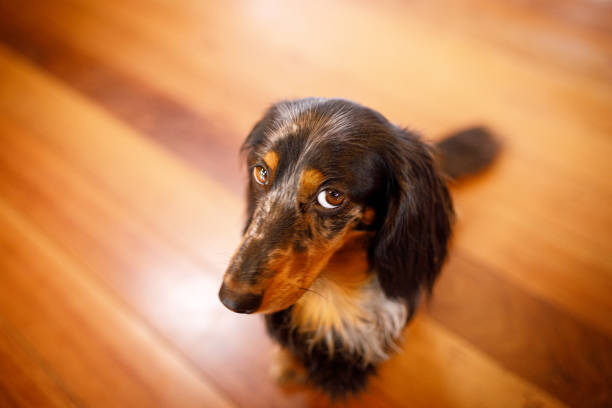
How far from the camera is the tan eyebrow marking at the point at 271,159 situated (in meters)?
1.01

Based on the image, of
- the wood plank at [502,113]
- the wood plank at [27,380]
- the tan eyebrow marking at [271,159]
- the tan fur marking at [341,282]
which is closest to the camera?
the tan eyebrow marking at [271,159]

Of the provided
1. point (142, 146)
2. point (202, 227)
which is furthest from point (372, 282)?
point (142, 146)

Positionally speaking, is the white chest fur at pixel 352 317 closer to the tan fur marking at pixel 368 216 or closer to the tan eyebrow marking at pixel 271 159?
the tan fur marking at pixel 368 216

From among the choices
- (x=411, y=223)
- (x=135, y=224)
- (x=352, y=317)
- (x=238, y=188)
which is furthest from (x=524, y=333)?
(x=135, y=224)

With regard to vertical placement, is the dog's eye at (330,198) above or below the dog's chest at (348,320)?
above

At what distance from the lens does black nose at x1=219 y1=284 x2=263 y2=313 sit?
0.90 meters

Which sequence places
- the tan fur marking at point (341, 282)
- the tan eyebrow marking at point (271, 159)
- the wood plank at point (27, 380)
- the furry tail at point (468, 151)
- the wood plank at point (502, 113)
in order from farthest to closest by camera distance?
the furry tail at point (468, 151) → the wood plank at point (502, 113) → the wood plank at point (27, 380) → the tan fur marking at point (341, 282) → the tan eyebrow marking at point (271, 159)

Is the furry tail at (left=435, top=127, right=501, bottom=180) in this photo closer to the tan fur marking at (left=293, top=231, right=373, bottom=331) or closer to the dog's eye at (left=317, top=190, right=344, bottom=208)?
the tan fur marking at (left=293, top=231, right=373, bottom=331)

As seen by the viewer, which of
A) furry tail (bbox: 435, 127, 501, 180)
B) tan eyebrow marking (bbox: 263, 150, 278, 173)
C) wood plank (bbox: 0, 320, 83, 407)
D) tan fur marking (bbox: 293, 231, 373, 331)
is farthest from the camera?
furry tail (bbox: 435, 127, 501, 180)

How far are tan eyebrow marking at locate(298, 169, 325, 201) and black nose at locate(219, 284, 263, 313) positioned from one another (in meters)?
0.27

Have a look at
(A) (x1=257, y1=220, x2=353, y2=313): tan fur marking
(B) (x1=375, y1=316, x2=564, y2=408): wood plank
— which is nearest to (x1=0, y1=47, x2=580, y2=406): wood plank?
(B) (x1=375, y1=316, x2=564, y2=408): wood plank

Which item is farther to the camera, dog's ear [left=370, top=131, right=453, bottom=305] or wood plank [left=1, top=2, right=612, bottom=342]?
wood plank [left=1, top=2, right=612, bottom=342]

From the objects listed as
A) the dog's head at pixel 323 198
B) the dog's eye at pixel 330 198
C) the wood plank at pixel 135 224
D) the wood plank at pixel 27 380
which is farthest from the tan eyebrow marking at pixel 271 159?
the wood plank at pixel 27 380

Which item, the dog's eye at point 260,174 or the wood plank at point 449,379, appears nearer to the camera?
the dog's eye at point 260,174
